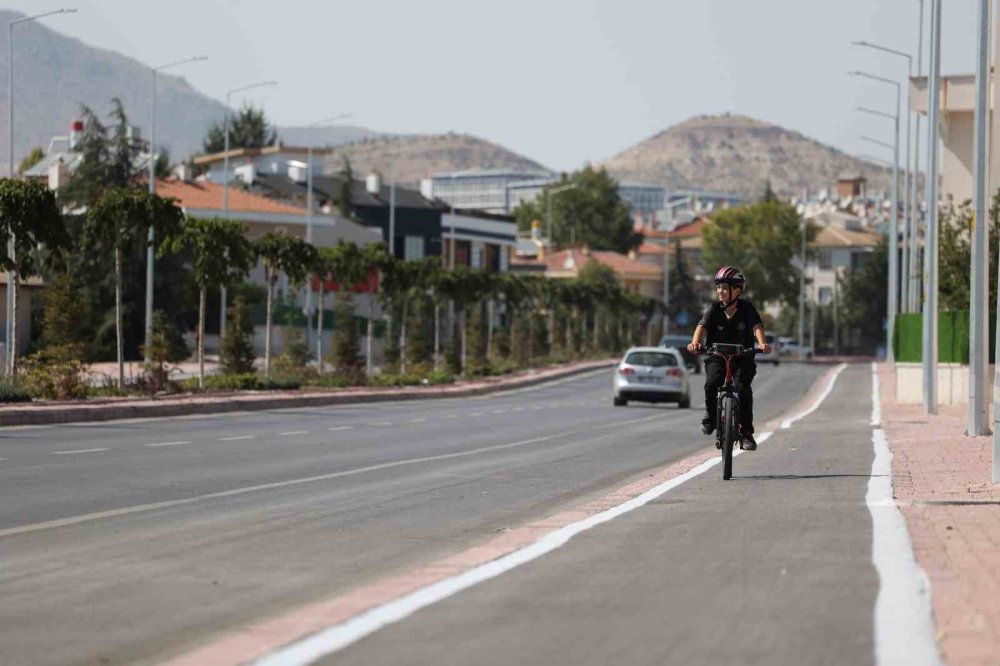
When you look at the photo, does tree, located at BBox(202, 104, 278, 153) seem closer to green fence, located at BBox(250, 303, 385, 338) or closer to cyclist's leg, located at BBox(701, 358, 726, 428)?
green fence, located at BBox(250, 303, 385, 338)

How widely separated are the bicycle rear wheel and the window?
320ft

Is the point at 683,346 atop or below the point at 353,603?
below

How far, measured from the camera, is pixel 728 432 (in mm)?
17359

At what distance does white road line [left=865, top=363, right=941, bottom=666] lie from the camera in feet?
24.2

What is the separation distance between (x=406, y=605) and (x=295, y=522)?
187 inches

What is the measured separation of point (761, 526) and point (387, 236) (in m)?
107

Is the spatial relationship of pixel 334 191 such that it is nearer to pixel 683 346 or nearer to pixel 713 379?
pixel 683 346

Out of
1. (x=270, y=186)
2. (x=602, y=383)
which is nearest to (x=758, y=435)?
(x=602, y=383)

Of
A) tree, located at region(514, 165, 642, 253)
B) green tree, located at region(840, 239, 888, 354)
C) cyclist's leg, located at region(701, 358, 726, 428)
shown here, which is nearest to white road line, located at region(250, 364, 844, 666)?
cyclist's leg, located at region(701, 358, 726, 428)

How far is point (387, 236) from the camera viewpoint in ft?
389

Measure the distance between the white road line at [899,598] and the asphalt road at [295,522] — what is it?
0.96ft

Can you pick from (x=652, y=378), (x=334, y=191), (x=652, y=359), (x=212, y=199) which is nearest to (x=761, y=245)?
(x=334, y=191)

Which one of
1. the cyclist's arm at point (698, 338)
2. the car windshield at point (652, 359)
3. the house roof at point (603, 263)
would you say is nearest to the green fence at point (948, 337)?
the car windshield at point (652, 359)

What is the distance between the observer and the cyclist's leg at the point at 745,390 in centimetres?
1767
